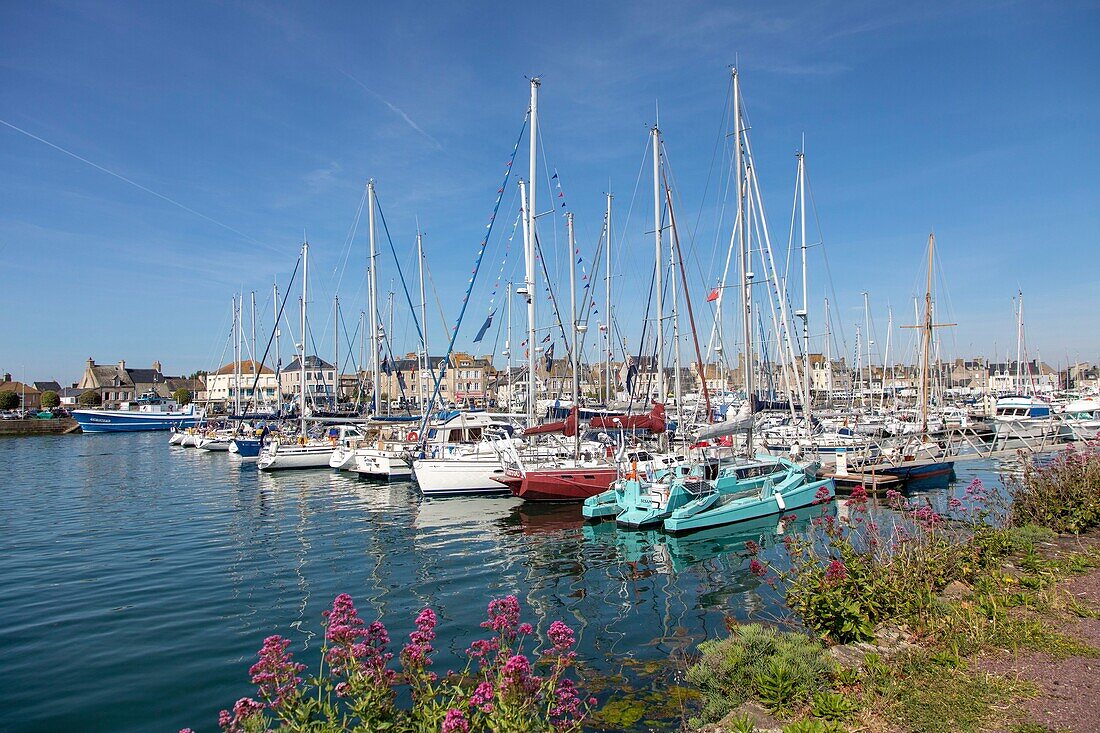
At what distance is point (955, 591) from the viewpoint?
9641 mm

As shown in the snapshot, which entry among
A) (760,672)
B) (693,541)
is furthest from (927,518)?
(693,541)

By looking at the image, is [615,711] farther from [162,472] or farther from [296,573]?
[162,472]

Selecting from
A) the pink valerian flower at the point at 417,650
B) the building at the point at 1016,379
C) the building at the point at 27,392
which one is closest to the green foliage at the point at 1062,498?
the pink valerian flower at the point at 417,650

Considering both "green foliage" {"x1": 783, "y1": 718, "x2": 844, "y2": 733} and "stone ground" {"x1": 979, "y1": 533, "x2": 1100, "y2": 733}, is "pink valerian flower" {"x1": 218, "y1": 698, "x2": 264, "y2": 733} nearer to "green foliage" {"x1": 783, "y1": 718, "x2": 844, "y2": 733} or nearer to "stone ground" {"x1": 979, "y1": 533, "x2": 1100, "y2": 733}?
"green foliage" {"x1": 783, "y1": 718, "x2": 844, "y2": 733}

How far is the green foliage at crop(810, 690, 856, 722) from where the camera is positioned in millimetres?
6398

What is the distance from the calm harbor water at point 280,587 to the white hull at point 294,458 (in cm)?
1041

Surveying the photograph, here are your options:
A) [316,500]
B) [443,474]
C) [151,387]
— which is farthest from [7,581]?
[151,387]

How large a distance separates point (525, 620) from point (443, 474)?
1785 centimetres

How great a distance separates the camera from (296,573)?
17.0 m

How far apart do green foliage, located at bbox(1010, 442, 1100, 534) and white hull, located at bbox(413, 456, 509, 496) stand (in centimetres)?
1999

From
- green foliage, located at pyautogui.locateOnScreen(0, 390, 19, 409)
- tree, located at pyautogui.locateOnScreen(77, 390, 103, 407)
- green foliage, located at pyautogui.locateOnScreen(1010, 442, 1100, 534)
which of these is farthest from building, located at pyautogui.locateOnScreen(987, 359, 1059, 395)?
green foliage, located at pyautogui.locateOnScreen(0, 390, 19, 409)

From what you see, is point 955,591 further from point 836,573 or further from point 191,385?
point 191,385

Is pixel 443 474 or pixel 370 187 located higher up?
pixel 370 187

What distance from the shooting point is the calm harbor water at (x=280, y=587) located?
10.2 m
